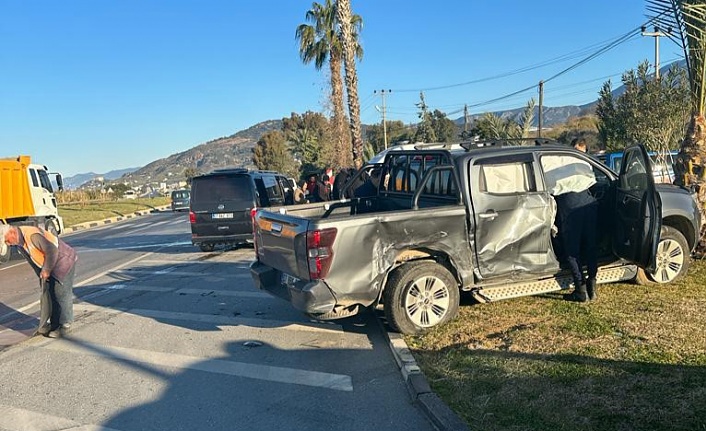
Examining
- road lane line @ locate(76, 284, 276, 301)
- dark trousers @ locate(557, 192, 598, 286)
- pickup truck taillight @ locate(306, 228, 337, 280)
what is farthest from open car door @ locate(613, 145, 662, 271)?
road lane line @ locate(76, 284, 276, 301)

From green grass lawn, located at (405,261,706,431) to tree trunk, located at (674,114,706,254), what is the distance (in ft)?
6.75

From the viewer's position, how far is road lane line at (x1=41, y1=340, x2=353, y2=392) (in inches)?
189

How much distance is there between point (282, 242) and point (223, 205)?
7.16m

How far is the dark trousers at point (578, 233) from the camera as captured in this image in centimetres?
605

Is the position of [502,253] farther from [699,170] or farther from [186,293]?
[186,293]

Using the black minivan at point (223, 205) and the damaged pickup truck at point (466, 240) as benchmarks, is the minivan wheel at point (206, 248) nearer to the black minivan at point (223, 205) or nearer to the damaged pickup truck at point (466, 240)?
the black minivan at point (223, 205)

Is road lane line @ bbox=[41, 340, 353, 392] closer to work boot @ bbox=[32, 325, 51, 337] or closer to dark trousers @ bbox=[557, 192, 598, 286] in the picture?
work boot @ bbox=[32, 325, 51, 337]

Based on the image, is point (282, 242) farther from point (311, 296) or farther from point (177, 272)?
point (177, 272)

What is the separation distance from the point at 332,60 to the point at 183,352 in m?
26.4

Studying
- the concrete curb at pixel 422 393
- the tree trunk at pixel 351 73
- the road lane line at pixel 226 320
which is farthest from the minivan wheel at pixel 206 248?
the concrete curb at pixel 422 393

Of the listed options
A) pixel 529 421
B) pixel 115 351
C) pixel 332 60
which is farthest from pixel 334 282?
pixel 332 60

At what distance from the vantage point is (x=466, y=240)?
582 cm

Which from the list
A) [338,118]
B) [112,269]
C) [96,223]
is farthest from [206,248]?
[338,118]

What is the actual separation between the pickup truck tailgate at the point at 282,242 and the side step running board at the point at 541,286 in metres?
2.06
